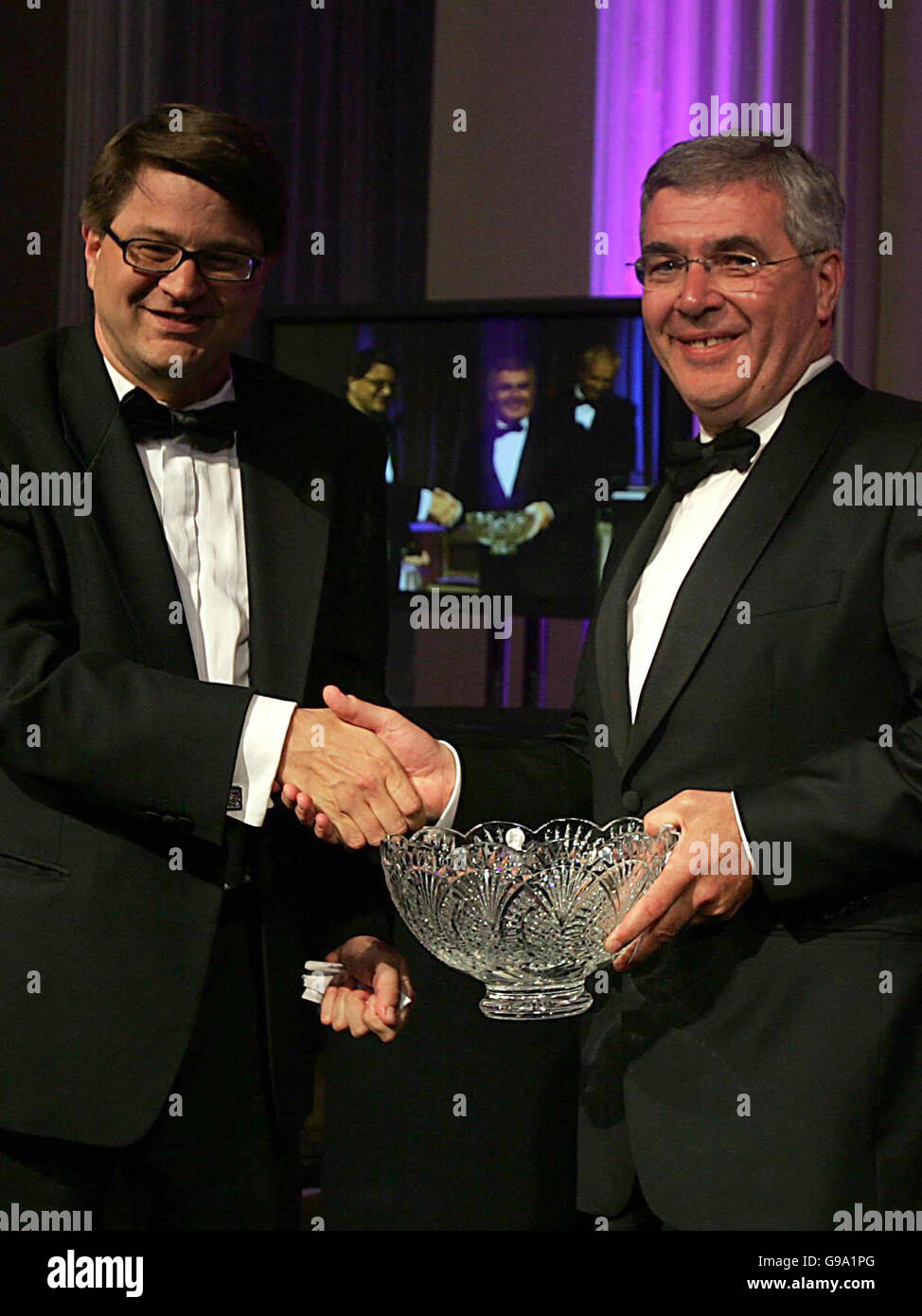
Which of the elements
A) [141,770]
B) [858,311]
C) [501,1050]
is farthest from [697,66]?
[141,770]

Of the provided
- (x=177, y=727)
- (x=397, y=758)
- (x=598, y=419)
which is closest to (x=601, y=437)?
(x=598, y=419)

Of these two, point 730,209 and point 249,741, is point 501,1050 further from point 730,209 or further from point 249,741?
point 730,209

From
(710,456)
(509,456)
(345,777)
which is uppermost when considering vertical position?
(509,456)

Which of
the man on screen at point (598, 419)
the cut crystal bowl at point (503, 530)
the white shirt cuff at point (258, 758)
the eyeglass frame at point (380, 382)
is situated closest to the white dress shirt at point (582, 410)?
the man on screen at point (598, 419)

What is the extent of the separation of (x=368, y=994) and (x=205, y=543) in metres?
0.57

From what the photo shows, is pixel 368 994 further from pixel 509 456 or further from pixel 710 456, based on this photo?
pixel 509 456

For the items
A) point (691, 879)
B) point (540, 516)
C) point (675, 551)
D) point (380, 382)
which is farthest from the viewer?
point (380, 382)

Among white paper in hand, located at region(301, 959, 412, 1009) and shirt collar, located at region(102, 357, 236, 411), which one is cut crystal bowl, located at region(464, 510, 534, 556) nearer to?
shirt collar, located at region(102, 357, 236, 411)

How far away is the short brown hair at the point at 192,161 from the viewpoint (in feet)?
5.79

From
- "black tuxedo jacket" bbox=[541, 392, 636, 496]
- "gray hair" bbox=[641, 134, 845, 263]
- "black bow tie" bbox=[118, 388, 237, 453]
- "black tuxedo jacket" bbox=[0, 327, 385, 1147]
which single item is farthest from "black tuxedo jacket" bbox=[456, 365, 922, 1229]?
"black tuxedo jacket" bbox=[541, 392, 636, 496]

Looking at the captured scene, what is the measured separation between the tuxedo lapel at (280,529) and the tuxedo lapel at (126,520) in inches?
3.9

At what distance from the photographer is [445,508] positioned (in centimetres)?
339

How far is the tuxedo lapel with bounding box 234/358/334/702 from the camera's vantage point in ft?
5.77
